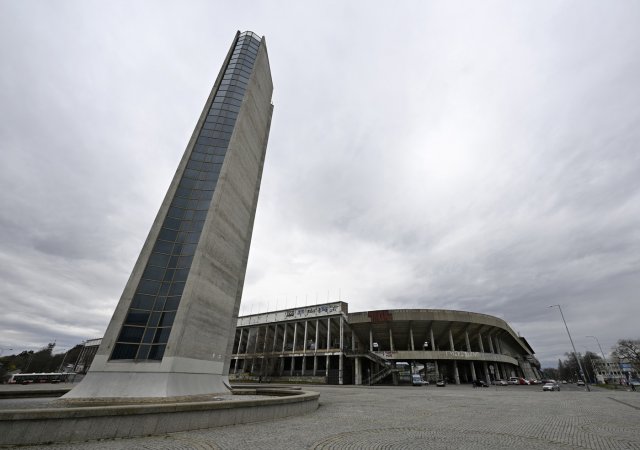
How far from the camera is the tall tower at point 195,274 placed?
60.5ft

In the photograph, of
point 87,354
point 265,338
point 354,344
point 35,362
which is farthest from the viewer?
point 87,354

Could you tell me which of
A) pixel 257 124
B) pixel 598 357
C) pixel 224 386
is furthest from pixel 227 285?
pixel 598 357

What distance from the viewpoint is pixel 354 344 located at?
65062 millimetres

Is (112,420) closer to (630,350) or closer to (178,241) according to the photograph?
(178,241)

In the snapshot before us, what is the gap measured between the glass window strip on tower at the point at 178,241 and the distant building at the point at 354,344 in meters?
39.9

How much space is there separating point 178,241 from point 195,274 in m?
3.94

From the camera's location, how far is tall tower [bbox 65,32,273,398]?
1845 centimetres

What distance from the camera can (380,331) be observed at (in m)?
65.9

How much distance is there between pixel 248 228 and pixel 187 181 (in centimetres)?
798

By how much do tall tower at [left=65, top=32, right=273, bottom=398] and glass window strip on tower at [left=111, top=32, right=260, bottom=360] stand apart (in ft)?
0.22

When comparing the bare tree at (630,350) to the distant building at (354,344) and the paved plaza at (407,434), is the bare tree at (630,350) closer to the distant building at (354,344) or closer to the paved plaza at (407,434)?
the distant building at (354,344)

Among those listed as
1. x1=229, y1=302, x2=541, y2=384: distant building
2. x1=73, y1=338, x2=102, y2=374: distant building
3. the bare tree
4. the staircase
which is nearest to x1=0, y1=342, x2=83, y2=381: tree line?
x1=73, y1=338, x2=102, y2=374: distant building

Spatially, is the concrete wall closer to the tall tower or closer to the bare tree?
the tall tower

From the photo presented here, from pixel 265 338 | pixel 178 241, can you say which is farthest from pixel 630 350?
pixel 178 241
